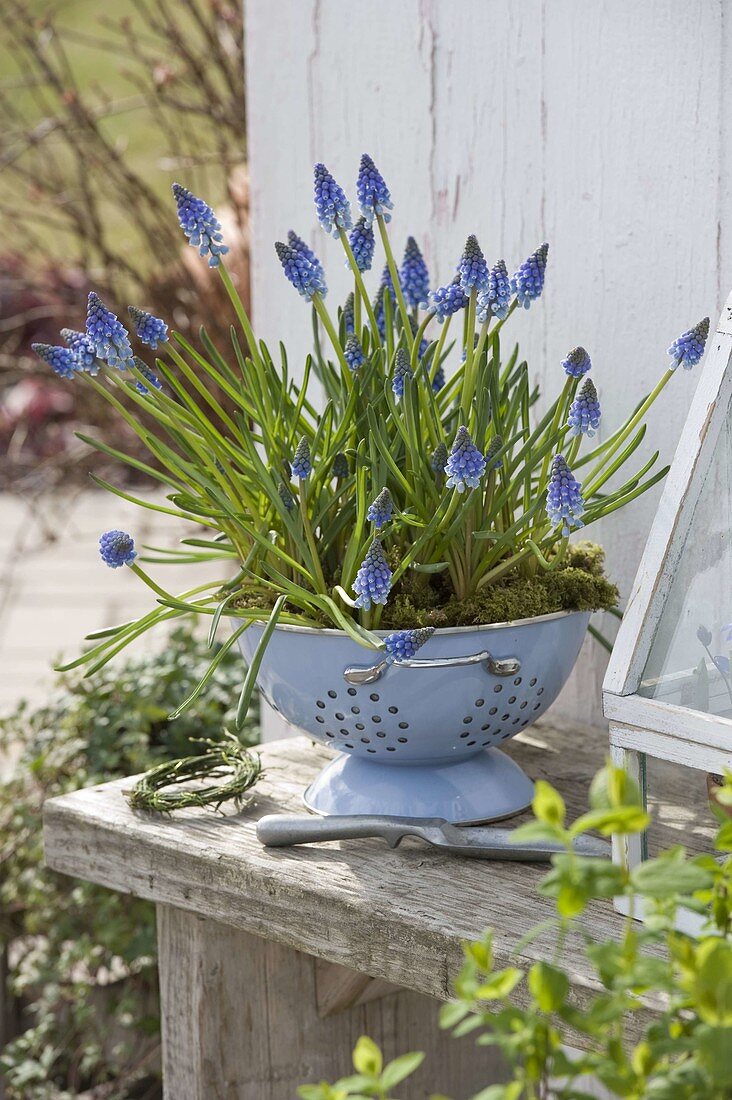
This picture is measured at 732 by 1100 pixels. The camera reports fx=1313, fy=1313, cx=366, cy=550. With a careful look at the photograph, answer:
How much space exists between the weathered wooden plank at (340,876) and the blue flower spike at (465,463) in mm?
222

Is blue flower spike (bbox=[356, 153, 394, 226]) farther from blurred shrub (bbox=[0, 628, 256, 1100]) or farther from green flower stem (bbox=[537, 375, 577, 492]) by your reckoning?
blurred shrub (bbox=[0, 628, 256, 1100])

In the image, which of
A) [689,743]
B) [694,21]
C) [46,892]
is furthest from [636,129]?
[46,892]

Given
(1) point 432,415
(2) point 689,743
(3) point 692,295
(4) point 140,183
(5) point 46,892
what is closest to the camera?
(2) point 689,743

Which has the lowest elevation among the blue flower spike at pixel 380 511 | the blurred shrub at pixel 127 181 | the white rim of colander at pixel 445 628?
the white rim of colander at pixel 445 628

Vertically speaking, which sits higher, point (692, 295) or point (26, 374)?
point (26, 374)

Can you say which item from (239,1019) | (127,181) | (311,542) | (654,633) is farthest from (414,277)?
(127,181)

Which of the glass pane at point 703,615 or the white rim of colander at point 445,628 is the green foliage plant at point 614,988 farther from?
the white rim of colander at point 445,628

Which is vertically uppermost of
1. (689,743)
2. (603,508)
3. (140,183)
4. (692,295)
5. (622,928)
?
(140,183)

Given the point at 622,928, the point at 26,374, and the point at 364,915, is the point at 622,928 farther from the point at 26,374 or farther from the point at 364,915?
the point at 26,374

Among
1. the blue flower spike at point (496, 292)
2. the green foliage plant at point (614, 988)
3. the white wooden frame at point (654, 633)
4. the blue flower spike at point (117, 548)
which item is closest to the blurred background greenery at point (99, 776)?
the blue flower spike at point (117, 548)

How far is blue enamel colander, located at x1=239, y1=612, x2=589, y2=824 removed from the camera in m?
0.93

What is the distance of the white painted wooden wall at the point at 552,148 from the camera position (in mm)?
1073

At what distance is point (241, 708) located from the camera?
2.80 ft

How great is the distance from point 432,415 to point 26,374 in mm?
1523
